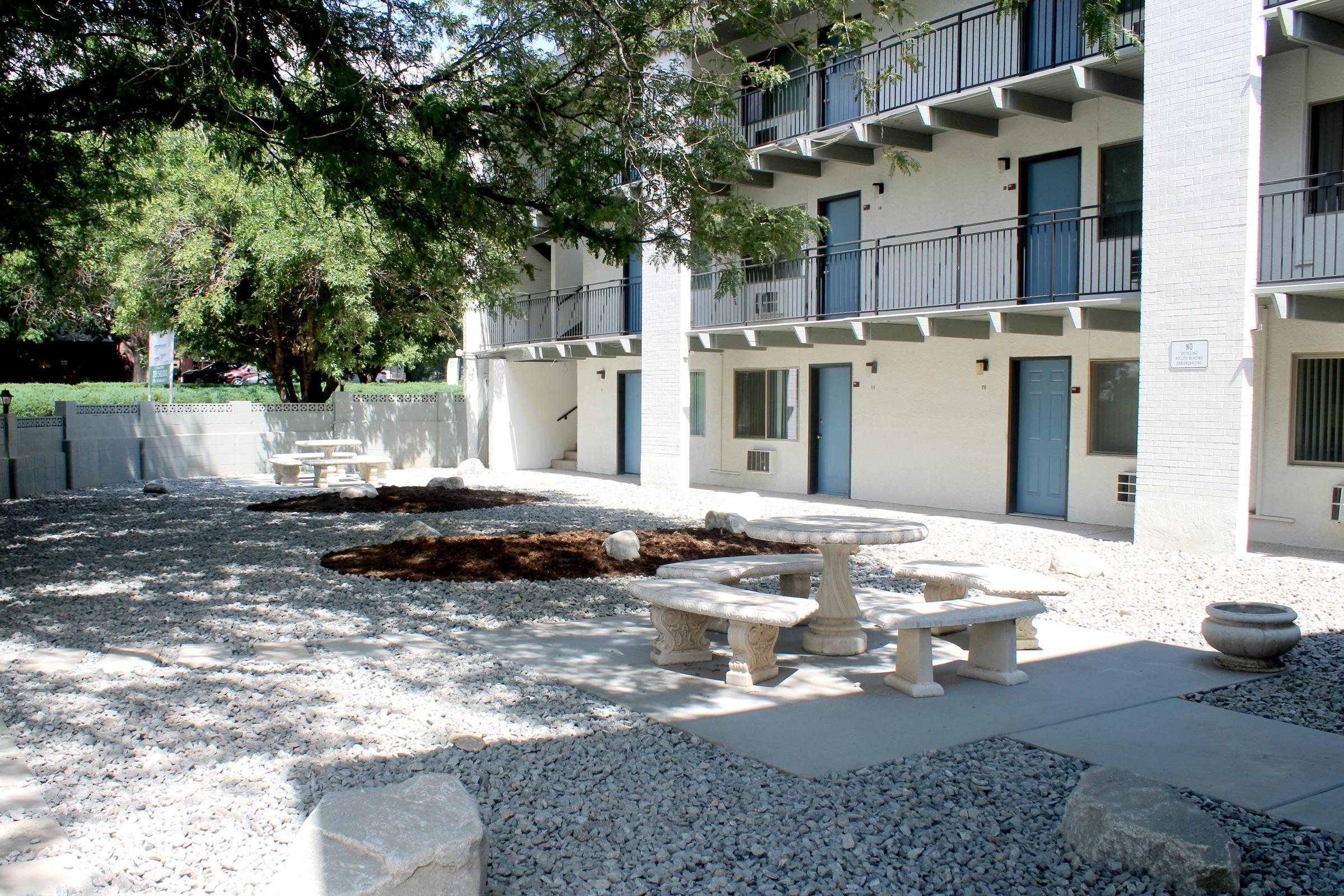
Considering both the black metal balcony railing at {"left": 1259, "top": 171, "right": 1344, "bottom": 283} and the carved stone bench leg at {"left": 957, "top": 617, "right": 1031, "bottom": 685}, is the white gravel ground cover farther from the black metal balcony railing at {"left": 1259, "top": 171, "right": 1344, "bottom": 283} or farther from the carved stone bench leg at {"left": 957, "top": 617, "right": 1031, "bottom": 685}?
the black metal balcony railing at {"left": 1259, "top": 171, "right": 1344, "bottom": 283}

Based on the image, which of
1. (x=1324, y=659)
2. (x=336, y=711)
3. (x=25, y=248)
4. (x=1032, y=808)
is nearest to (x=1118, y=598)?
(x=1324, y=659)

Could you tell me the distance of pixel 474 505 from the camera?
51.0ft

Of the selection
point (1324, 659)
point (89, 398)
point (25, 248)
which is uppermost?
point (25, 248)

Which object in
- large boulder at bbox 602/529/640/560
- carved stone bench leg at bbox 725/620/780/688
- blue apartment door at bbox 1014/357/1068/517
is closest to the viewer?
carved stone bench leg at bbox 725/620/780/688

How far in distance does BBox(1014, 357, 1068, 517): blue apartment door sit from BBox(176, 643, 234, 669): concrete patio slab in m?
11.2

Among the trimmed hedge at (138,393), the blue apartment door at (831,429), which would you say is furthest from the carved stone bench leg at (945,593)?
the trimmed hedge at (138,393)

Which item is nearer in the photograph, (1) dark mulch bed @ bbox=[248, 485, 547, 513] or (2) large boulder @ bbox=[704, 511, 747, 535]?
(2) large boulder @ bbox=[704, 511, 747, 535]

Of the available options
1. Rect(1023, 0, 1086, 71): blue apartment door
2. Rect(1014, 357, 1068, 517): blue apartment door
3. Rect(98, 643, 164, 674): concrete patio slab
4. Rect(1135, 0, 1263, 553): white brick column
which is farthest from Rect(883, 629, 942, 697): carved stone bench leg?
Rect(1023, 0, 1086, 71): blue apartment door

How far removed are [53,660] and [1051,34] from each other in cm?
1318

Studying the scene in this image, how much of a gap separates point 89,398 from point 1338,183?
25868mm

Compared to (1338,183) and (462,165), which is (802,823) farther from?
(1338,183)

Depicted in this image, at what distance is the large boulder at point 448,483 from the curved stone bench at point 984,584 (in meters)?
12.0

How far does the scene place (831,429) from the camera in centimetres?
1772

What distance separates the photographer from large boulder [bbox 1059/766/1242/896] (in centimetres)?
341
